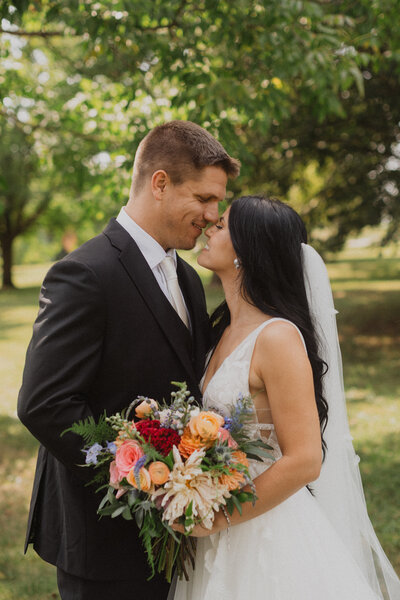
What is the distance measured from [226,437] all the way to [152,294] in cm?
71

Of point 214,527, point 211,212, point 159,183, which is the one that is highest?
point 159,183

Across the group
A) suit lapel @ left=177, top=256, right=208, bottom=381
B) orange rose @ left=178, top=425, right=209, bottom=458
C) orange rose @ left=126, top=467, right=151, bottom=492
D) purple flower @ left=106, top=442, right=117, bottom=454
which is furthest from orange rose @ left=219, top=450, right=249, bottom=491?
suit lapel @ left=177, top=256, right=208, bottom=381

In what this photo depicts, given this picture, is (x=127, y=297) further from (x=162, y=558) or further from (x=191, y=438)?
(x=162, y=558)

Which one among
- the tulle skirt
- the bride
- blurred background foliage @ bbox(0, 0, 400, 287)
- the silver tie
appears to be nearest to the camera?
the bride

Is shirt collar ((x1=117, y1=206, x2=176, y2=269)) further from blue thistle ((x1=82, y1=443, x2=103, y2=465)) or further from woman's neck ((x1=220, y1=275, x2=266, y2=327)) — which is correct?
blue thistle ((x1=82, y1=443, x2=103, y2=465))

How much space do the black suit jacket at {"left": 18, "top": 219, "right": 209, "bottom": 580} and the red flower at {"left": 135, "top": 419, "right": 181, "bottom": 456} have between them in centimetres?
26

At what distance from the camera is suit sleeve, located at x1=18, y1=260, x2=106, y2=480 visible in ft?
7.25

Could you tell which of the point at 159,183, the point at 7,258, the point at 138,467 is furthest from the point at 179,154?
the point at 7,258

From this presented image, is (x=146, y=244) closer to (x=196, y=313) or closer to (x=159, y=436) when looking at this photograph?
(x=196, y=313)

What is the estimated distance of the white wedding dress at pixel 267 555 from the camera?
2457mm

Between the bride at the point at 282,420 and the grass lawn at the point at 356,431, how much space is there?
88.7 inches

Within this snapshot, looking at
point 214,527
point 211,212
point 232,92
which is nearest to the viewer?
point 214,527

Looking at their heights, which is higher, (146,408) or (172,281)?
(172,281)

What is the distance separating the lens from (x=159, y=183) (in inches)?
109
